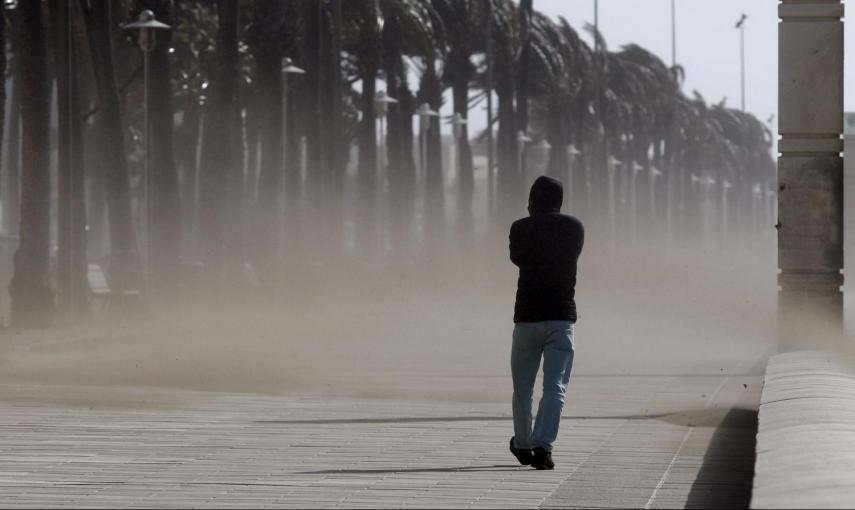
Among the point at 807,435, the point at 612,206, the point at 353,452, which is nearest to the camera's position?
the point at 807,435

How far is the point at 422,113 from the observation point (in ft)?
202

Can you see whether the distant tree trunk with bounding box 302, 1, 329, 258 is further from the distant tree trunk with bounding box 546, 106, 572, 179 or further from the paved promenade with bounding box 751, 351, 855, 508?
the distant tree trunk with bounding box 546, 106, 572, 179

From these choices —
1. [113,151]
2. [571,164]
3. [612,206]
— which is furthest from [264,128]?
[612,206]

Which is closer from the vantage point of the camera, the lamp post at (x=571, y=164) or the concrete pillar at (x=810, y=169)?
the concrete pillar at (x=810, y=169)

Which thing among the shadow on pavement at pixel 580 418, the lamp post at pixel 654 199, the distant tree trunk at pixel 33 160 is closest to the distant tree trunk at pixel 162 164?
the distant tree trunk at pixel 33 160

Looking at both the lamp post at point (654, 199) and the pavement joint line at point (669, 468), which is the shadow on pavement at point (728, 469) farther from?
the lamp post at point (654, 199)

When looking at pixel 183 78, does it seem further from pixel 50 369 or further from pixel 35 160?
pixel 50 369

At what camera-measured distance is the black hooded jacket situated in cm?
1192

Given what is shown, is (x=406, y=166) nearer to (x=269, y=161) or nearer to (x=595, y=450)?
(x=269, y=161)

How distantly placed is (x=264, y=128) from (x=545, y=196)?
4063 centimetres

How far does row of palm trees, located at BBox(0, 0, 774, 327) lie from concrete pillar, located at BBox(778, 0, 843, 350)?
15167 mm

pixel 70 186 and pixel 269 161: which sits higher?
pixel 70 186

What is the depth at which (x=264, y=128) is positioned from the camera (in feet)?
172

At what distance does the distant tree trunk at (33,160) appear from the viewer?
104 ft
